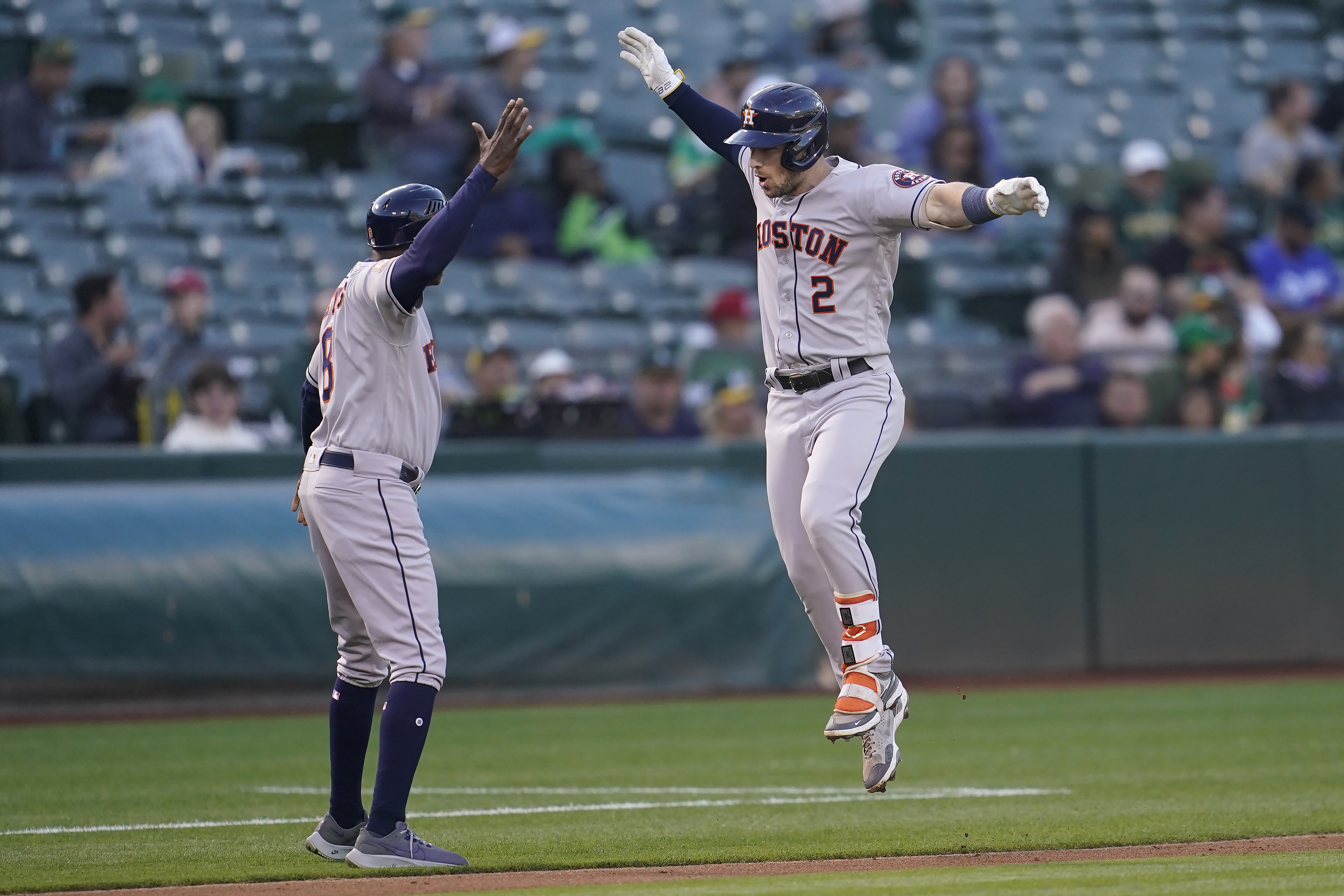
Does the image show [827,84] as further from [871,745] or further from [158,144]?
[871,745]

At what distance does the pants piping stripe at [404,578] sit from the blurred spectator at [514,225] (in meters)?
8.16

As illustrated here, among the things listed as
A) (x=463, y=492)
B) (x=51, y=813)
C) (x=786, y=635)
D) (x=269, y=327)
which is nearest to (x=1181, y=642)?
(x=786, y=635)

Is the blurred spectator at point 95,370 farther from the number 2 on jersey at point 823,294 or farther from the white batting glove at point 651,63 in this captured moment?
the number 2 on jersey at point 823,294

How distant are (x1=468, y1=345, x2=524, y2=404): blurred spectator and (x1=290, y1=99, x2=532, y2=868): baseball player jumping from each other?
540 cm

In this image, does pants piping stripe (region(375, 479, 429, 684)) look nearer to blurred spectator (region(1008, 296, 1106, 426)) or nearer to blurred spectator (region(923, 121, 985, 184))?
blurred spectator (region(1008, 296, 1106, 426))

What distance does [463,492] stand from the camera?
10352 millimetres

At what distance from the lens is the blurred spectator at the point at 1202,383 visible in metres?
11.7

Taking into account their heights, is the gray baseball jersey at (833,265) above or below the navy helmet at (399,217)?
below

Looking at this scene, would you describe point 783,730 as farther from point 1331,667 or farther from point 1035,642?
point 1331,667

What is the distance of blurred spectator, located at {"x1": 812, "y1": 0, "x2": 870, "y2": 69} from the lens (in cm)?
1628

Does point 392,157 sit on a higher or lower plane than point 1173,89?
higher

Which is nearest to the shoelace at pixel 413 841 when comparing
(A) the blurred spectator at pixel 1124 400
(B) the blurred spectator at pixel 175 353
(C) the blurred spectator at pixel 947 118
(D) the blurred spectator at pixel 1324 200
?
(B) the blurred spectator at pixel 175 353

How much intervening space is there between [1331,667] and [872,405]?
7217 millimetres

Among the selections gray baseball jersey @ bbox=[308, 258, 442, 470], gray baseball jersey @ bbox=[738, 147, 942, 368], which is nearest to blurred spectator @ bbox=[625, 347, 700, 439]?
gray baseball jersey @ bbox=[738, 147, 942, 368]
